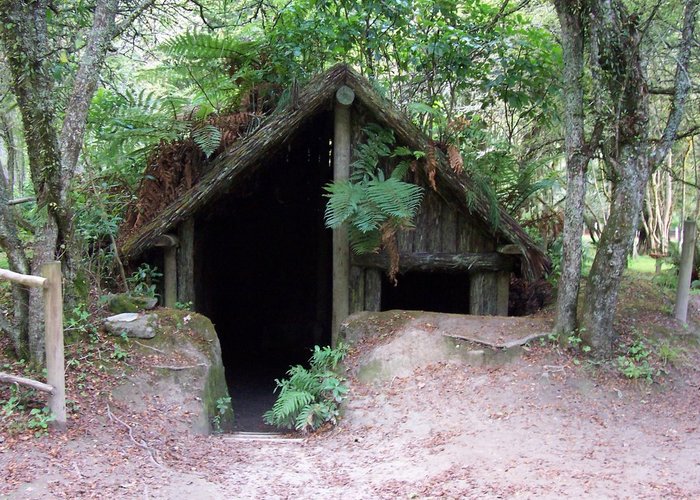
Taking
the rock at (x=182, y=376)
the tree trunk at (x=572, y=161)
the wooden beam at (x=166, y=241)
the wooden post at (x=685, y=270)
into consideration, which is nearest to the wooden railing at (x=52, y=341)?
the rock at (x=182, y=376)

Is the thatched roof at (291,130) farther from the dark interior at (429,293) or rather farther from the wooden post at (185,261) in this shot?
the dark interior at (429,293)

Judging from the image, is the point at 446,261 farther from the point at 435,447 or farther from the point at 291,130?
the point at 435,447

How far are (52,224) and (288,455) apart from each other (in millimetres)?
3010

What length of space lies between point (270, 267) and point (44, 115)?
7.27 m

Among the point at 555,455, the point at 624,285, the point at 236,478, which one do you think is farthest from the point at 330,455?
the point at 624,285

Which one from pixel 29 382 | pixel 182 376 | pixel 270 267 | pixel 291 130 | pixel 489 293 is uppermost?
pixel 291 130

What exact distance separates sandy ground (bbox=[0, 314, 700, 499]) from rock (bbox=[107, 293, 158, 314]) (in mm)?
1572

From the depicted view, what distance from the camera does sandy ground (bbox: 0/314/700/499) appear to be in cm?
407

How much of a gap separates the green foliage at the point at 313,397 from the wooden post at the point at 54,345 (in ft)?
7.10

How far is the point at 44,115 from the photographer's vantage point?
17.7ft

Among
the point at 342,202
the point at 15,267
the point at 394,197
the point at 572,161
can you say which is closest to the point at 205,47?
the point at 342,202

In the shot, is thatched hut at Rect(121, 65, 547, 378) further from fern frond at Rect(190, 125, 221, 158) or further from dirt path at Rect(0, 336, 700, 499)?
dirt path at Rect(0, 336, 700, 499)

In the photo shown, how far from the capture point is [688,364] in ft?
20.8

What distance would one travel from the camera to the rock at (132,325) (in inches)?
247
